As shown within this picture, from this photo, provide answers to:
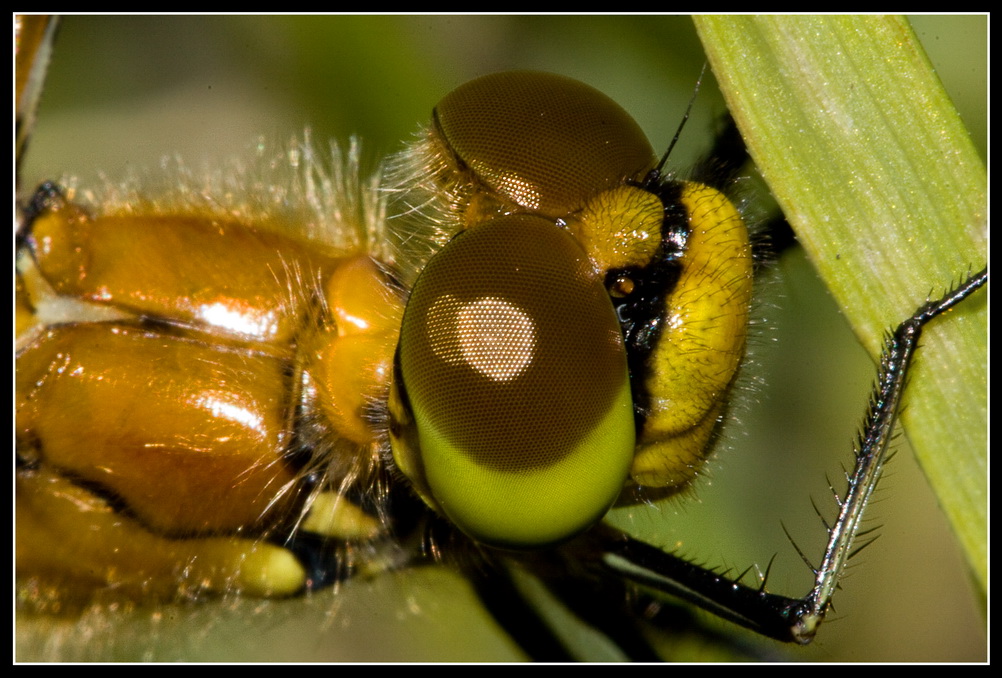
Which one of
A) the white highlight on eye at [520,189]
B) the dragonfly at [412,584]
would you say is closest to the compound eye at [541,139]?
the white highlight on eye at [520,189]

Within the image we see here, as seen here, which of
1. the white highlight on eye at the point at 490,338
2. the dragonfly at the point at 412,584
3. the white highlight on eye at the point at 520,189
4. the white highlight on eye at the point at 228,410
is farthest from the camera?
the dragonfly at the point at 412,584

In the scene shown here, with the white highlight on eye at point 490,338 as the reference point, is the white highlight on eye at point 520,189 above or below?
above

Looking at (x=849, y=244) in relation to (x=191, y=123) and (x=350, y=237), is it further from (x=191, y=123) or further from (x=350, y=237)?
(x=191, y=123)

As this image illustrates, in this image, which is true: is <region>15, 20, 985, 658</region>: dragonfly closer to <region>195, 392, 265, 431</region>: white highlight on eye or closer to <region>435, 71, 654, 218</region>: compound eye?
<region>435, 71, 654, 218</region>: compound eye

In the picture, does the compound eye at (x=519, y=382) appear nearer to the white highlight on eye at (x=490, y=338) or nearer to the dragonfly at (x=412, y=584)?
the white highlight on eye at (x=490, y=338)

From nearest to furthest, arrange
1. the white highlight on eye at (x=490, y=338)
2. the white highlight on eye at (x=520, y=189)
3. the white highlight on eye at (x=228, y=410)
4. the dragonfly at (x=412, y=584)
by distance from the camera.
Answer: the white highlight on eye at (x=490, y=338) → the white highlight on eye at (x=520, y=189) → the white highlight on eye at (x=228, y=410) → the dragonfly at (x=412, y=584)

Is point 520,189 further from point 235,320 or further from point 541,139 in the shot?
point 235,320

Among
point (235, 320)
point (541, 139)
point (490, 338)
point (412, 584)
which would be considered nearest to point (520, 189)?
point (541, 139)
